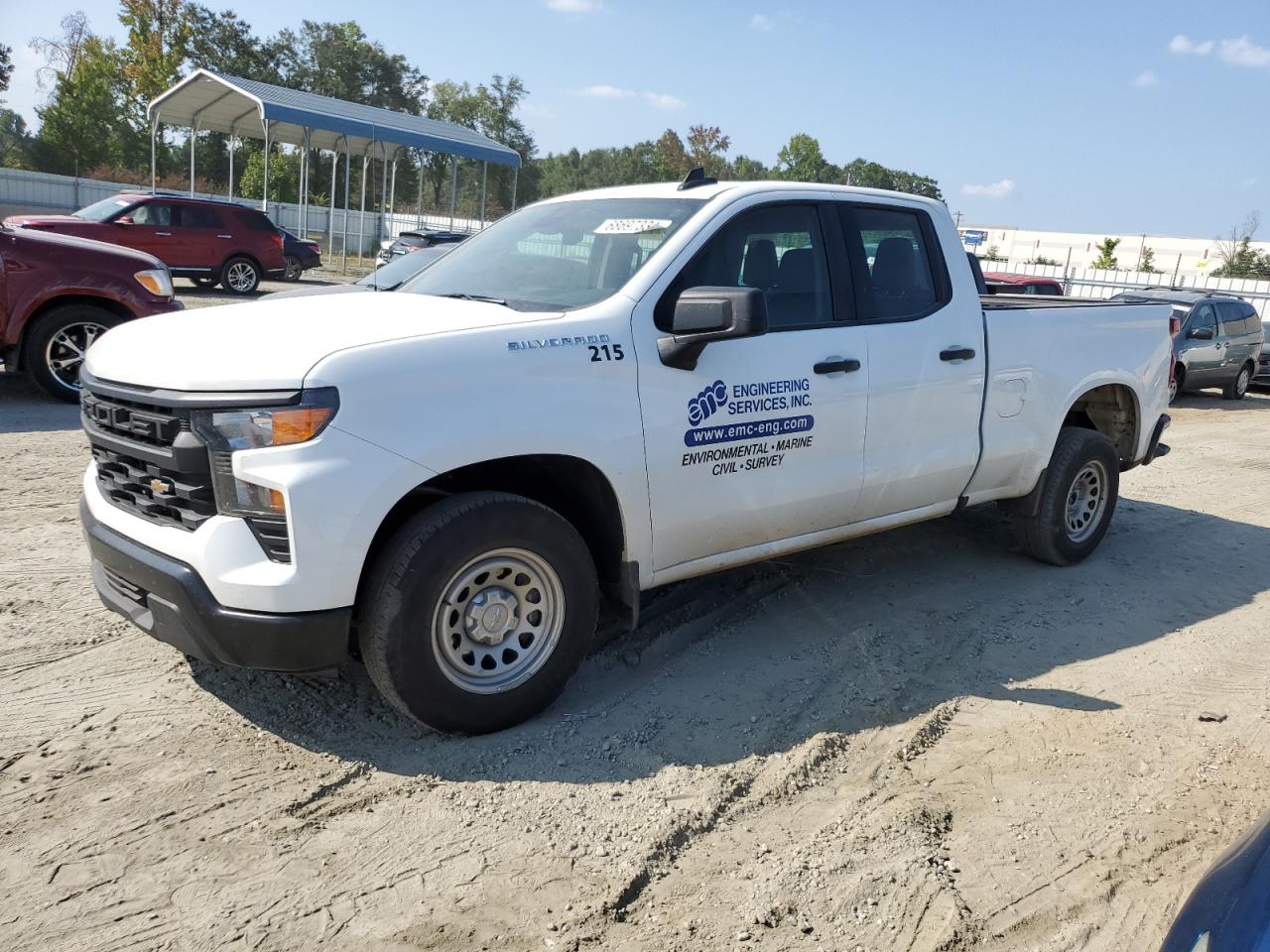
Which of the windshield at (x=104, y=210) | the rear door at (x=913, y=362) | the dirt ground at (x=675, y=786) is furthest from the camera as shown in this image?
the windshield at (x=104, y=210)

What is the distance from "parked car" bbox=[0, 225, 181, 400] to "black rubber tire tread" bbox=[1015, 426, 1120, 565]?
24.1 ft

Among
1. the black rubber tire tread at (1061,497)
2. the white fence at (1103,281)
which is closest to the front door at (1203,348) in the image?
the black rubber tire tread at (1061,497)

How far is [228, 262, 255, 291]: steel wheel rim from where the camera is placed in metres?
21.2

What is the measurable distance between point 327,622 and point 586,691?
4.09 feet

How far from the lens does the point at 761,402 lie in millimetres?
4164

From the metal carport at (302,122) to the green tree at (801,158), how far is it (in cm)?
4304

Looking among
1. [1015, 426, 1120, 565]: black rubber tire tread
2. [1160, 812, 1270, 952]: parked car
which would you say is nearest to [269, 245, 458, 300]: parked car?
[1015, 426, 1120, 565]: black rubber tire tread

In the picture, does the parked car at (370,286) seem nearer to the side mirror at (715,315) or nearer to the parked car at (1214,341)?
the side mirror at (715,315)

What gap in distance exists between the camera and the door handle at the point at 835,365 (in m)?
4.37

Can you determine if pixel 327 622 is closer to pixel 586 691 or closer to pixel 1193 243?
pixel 586 691

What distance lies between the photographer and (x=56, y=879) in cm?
278

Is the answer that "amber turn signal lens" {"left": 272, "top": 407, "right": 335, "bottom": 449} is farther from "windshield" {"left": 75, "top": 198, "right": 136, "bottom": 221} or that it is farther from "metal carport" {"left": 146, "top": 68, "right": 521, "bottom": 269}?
"metal carport" {"left": 146, "top": 68, "right": 521, "bottom": 269}

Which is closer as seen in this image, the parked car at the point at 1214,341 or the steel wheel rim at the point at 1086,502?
the steel wheel rim at the point at 1086,502

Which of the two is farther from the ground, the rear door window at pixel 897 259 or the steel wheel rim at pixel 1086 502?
the rear door window at pixel 897 259
